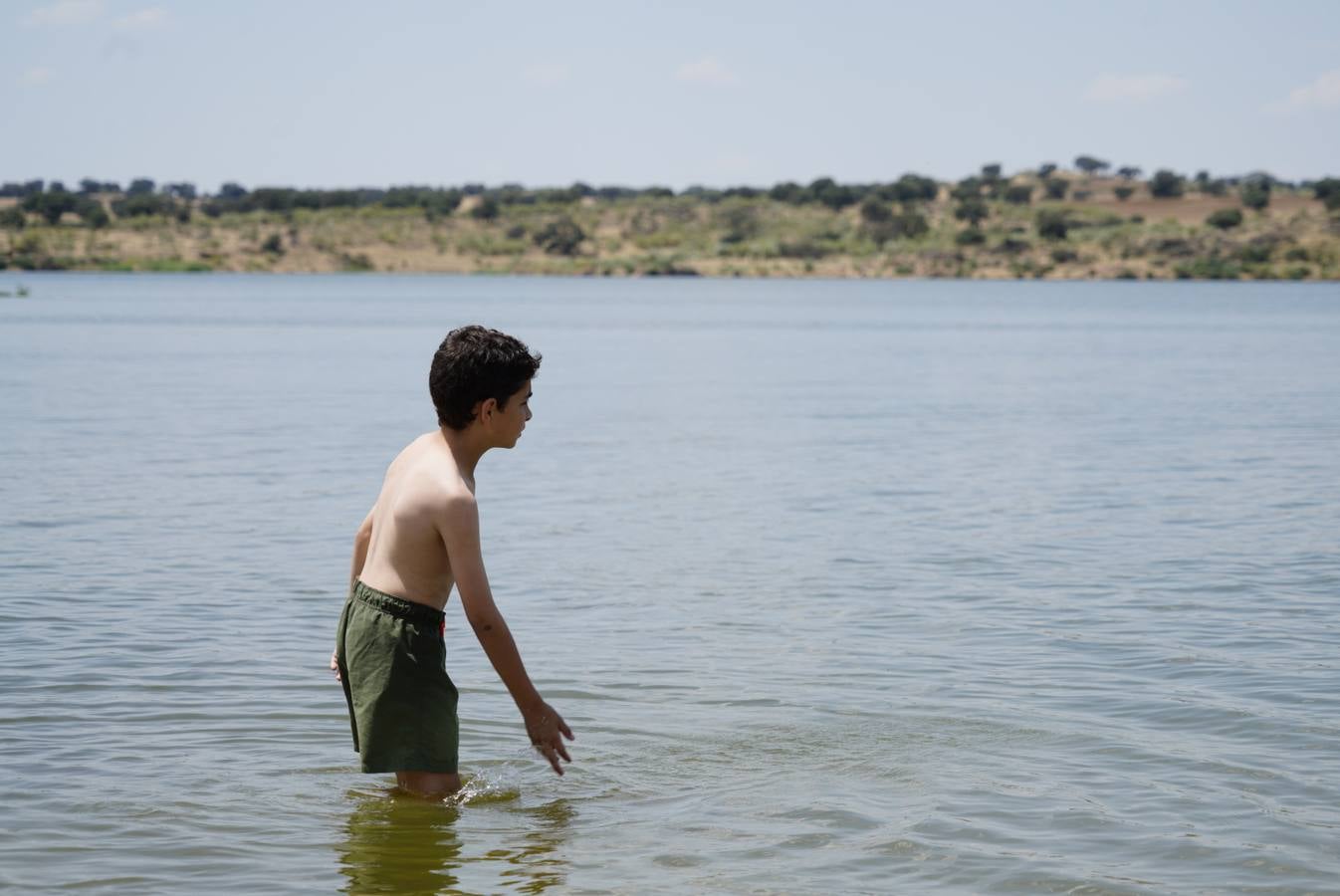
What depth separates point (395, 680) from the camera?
545 cm

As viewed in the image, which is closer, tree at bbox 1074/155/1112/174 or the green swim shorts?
the green swim shorts

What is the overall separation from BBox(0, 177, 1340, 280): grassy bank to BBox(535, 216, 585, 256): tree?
0.31 feet

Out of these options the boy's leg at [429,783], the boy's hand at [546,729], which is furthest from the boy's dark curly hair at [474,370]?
the boy's leg at [429,783]

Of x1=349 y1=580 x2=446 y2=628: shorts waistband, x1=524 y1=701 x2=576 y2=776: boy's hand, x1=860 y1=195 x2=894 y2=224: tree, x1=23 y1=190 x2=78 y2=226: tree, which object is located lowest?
x1=524 y1=701 x2=576 y2=776: boy's hand

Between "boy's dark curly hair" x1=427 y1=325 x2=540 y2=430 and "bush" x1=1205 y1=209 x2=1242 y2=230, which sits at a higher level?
"bush" x1=1205 y1=209 x2=1242 y2=230

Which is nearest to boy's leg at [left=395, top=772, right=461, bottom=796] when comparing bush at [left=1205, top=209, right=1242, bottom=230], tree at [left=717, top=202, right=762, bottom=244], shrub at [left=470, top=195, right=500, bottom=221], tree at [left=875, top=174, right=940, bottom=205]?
bush at [left=1205, top=209, right=1242, bottom=230]

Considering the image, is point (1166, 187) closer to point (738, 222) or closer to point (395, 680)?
point (738, 222)

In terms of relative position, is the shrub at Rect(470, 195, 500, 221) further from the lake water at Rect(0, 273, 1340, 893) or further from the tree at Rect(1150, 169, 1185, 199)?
the lake water at Rect(0, 273, 1340, 893)

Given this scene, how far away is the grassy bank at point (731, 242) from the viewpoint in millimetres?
98000

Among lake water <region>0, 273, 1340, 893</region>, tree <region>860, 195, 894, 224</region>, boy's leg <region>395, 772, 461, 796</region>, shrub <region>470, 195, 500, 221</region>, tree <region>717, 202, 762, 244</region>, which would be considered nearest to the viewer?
boy's leg <region>395, 772, 461, 796</region>

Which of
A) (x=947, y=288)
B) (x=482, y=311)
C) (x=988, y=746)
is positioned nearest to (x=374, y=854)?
(x=988, y=746)

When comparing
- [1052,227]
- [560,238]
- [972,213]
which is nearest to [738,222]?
[560,238]

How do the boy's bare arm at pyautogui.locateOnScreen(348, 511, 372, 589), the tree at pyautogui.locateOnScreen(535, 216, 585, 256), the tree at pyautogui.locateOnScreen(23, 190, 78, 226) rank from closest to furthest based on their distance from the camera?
the boy's bare arm at pyautogui.locateOnScreen(348, 511, 372, 589) → the tree at pyautogui.locateOnScreen(535, 216, 585, 256) → the tree at pyautogui.locateOnScreen(23, 190, 78, 226)

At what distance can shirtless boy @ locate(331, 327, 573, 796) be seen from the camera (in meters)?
5.21
